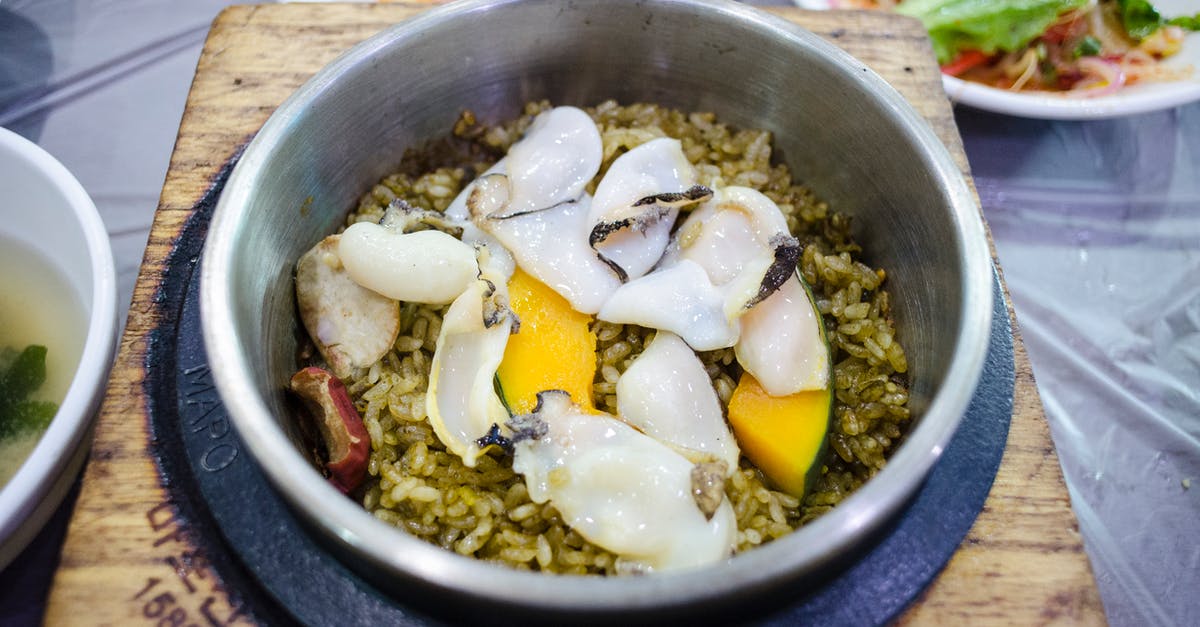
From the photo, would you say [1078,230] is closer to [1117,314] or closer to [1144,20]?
[1117,314]

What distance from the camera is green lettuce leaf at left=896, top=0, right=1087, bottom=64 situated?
256cm

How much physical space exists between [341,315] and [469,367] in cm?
29

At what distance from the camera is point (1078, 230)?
8.06 ft

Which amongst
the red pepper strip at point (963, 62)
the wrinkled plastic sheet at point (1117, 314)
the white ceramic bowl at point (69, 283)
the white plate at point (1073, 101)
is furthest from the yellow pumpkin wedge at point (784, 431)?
the red pepper strip at point (963, 62)

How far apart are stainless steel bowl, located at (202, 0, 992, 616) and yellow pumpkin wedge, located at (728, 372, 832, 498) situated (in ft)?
0.60

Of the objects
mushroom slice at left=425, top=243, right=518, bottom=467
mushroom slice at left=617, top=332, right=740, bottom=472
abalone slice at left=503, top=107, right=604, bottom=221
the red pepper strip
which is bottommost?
the red pepper strip

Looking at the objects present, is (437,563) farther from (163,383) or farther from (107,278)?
(107,278)

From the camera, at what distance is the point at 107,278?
58.7 inches

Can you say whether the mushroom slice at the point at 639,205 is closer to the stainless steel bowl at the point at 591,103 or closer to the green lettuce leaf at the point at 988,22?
the stainless steel bowl at the point at 591,103

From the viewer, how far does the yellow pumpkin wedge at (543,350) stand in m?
1.42

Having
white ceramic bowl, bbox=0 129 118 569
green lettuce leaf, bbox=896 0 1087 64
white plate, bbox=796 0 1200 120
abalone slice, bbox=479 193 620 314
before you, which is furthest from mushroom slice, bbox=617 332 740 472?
green lettuce leaf, bbox=896 0 1087 64

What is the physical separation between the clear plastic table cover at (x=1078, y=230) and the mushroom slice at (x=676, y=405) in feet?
3.82

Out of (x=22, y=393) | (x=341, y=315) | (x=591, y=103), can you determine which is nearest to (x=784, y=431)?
(x=341, y=315)

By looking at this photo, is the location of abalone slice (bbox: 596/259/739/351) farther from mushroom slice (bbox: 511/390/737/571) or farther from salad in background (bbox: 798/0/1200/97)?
salad in background (bbox: 798/0/1200/97)
